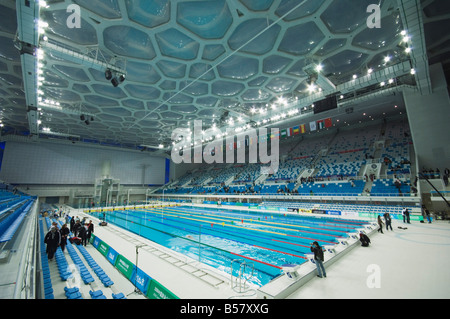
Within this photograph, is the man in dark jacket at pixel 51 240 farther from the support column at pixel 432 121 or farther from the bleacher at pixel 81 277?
the support column at pixel 432 121

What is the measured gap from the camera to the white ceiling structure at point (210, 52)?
27.0ft

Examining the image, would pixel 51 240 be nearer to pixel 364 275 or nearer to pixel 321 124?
pixel 364 275

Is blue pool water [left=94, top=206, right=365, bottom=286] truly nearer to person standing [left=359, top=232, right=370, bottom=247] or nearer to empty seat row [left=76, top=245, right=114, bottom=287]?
person standing [left=359, top=232, right=370, bottom=247]

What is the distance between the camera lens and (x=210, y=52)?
11164mm

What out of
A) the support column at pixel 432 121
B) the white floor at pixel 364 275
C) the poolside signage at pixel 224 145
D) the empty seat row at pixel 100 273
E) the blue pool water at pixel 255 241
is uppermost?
the poolside signage at pixel 224 145

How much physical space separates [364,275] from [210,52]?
38.9 ft

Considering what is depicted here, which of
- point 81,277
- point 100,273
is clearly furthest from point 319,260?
point 81,277

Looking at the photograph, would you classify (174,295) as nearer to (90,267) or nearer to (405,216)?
(90,267)

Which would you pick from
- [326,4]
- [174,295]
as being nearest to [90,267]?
[174,295]

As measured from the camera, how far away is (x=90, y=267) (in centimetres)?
618

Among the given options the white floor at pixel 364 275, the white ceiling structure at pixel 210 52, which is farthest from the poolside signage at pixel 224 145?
the white floor at pixel 364 275

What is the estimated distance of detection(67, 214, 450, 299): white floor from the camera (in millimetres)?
4066

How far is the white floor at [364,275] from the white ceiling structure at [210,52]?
8.16 meters
